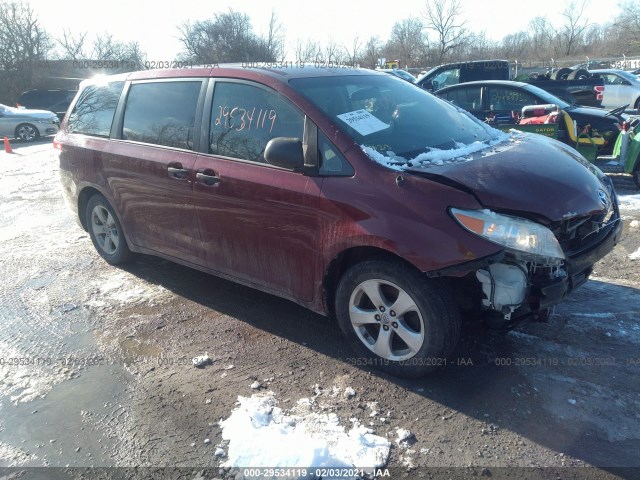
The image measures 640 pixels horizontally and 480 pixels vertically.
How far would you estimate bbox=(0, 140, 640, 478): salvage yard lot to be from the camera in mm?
2775

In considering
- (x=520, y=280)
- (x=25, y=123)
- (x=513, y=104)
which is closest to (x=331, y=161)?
(x=520, y=280)

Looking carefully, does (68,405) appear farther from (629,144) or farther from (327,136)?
(629,144)

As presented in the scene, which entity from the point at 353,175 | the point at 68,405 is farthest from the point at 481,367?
the point at 68,405

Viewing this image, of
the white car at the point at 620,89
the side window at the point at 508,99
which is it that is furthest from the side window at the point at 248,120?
the white car at the point at 620,89

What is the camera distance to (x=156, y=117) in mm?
4527

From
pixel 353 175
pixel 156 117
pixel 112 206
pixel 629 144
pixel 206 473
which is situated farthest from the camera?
pixel 629 144

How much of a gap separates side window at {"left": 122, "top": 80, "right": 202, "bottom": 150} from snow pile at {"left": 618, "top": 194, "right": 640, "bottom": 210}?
5.14 m

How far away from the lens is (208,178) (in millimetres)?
3934

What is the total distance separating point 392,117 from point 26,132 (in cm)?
1830

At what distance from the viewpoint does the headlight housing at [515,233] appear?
9.43 feet

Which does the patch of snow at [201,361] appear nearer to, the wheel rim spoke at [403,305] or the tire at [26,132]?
the wheel rim spoke at [403,305]

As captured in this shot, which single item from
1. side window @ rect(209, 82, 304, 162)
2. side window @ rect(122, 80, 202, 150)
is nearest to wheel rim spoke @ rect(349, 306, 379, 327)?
side window @ rect(209, 82, 304, 162)

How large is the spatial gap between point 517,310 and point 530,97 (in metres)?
6.97

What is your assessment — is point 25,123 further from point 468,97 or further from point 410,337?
point 410,337
